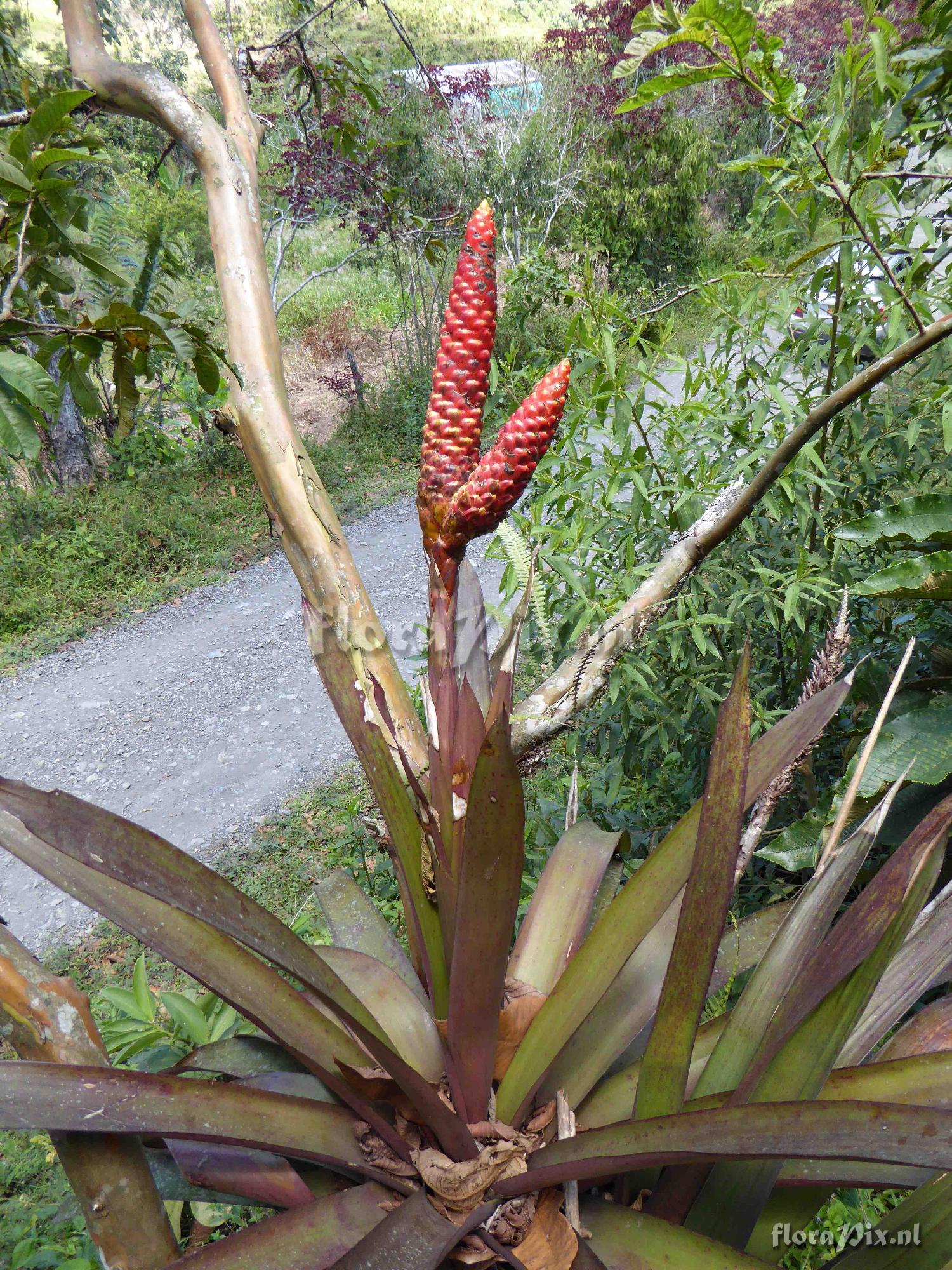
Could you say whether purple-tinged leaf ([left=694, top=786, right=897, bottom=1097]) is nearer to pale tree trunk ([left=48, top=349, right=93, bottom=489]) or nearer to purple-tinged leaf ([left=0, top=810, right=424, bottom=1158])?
purple-tinged leaf ([left=0, top=810, right=424, bottom=1158])

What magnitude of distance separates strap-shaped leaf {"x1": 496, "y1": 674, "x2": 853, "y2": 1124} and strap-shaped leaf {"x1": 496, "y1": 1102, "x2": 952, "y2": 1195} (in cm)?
13

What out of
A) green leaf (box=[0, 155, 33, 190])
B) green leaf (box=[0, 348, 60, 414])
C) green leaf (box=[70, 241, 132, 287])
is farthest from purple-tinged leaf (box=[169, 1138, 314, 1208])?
green leaf (box=[70, 241, 132, 287])

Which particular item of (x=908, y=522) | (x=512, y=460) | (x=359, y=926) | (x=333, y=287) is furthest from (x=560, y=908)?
(x=333, y=287)

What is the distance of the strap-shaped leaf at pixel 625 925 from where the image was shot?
90 cm

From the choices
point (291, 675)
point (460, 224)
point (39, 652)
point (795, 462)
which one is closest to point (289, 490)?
point (795, 462)

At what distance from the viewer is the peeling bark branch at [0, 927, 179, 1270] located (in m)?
0.73

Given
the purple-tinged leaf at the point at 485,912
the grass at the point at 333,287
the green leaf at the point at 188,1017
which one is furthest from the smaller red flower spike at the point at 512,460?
the grass at the point at 333,287

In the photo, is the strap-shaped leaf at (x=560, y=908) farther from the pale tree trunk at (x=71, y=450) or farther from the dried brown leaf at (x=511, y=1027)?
the pale tree trunk at (x=71, y=450)

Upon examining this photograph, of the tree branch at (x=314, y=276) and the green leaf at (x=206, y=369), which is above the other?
the tree branch at (x=314, y=276)

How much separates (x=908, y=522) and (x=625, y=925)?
32.0 inches

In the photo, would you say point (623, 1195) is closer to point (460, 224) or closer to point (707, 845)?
point (707, 845)

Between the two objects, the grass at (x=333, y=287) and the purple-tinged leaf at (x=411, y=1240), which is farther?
the grass at (x=333, y=287)

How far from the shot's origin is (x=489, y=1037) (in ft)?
2.89

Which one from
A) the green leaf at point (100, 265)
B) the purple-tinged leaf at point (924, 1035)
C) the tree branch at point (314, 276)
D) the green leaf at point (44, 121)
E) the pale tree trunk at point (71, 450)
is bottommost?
the purple-tinged leaf at point (924, 1035)
